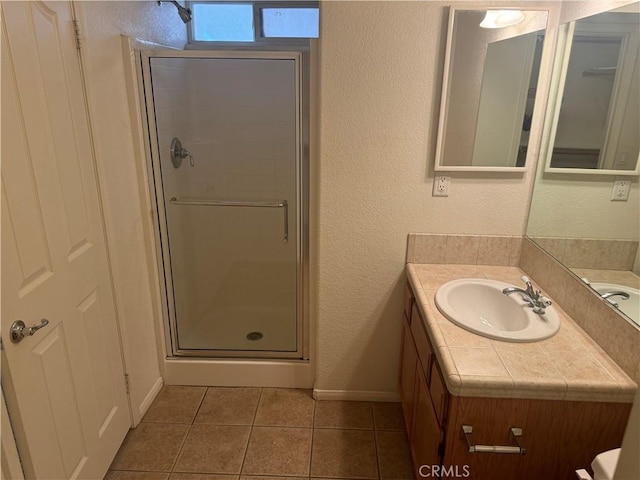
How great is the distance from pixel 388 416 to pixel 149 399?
1322 millimetres

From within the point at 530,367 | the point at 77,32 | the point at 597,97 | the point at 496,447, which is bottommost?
the point at 496,447

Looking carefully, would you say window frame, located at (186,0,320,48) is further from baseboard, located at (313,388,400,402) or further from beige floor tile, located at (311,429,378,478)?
beige floor tile, located at (311,429,378,478)

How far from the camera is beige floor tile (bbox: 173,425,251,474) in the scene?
6.51 ft

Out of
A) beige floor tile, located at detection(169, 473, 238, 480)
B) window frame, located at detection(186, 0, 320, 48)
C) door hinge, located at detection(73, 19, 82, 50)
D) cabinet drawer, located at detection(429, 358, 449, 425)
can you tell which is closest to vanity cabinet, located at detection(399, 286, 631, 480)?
cabinet drawer, located at detection(429, 358, 449, 425)

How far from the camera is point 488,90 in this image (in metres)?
1.92

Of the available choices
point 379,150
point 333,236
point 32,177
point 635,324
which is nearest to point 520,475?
point 635,324

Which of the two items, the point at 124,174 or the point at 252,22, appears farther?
the point at 252,22

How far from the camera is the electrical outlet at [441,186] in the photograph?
6.70ft

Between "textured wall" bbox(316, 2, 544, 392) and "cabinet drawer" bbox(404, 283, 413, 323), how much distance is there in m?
0.06

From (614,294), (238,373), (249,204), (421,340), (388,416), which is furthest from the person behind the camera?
(249,204)

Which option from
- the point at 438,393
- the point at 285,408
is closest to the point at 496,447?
the point at 438,393

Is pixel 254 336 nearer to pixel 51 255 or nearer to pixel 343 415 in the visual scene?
pixel 343 415

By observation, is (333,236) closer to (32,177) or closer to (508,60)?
(508,60)

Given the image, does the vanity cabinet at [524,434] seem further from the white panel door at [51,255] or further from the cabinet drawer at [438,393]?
the white panel door at [51,255]
